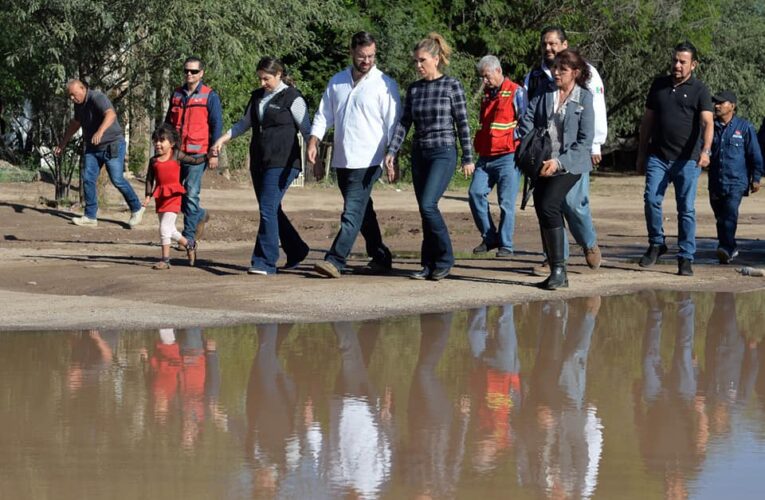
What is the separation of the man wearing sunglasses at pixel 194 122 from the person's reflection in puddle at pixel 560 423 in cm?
543

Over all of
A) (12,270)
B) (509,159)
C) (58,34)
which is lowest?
(12,270)

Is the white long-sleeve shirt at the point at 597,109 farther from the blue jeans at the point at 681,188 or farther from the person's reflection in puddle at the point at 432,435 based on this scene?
the person's reflection in puddle at the point at 432,435

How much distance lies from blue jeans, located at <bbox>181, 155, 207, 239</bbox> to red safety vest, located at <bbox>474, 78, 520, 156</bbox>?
268 centimetres

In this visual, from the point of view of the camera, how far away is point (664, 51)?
4328 centimetres

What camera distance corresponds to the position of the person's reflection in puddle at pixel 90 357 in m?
7.48

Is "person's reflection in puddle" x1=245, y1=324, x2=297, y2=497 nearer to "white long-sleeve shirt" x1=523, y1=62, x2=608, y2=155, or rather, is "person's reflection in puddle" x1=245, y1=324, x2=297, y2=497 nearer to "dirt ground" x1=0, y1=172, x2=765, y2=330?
"dirt ground" x1=0, y1=172, x2=765, y2=330

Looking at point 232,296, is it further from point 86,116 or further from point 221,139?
point 86,116

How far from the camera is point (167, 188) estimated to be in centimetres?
1298

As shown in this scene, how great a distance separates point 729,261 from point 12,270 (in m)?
6.48

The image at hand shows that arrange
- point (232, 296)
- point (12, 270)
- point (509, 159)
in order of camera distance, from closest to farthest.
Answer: point (232, 296)
point (12, 270)
point (509, 159)

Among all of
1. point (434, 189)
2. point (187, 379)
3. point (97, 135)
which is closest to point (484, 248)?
point (434, 189)

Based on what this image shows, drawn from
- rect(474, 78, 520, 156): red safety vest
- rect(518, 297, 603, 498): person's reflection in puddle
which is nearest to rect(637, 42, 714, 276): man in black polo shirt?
rect(474, 78, 520, 156): red safety vest

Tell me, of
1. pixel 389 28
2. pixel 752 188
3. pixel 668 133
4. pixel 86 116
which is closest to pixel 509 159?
pixel 668 133

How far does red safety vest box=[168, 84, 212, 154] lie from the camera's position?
46.6ft
